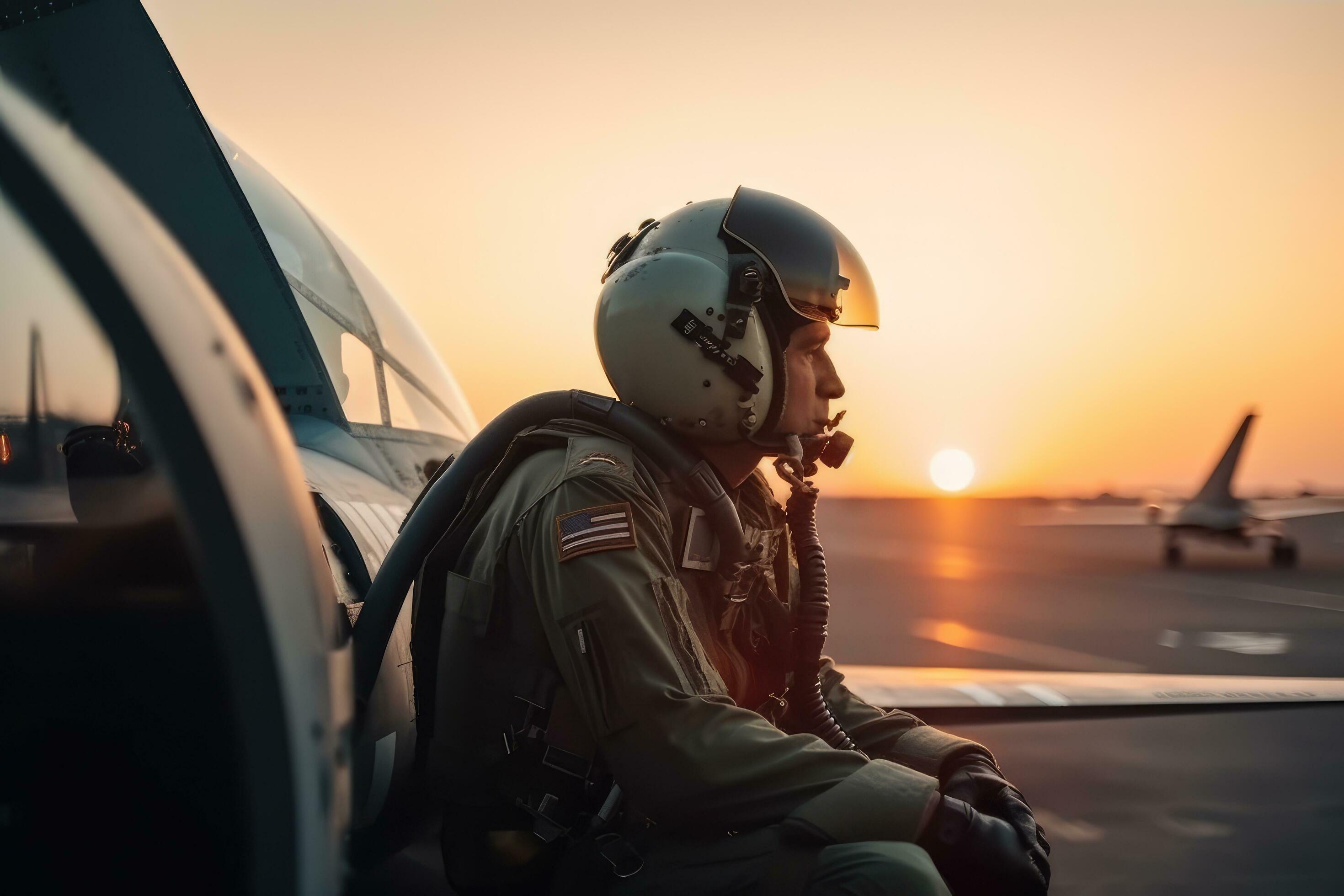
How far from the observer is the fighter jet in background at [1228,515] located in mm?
18047

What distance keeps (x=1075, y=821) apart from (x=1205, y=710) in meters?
1.60

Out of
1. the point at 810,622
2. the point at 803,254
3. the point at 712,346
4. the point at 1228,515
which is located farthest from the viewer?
the point at 1228,515

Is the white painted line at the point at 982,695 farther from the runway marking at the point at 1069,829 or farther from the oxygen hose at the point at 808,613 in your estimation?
the oxygen hose at the point at 808,613

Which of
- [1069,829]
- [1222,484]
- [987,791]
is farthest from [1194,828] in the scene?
[1222,484]

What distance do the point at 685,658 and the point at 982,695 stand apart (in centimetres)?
293

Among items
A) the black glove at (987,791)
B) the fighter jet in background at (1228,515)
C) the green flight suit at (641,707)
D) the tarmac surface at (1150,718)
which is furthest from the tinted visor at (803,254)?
the fighter jet in background at (1228,515)

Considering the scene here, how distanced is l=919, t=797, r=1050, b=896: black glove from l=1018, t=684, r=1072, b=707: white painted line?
2.61 m

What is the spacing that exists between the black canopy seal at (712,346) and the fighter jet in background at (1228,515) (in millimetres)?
18846

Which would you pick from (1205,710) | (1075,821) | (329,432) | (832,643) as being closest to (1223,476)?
(832,643)

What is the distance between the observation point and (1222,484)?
1872 cm

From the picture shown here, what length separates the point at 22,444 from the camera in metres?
1.47

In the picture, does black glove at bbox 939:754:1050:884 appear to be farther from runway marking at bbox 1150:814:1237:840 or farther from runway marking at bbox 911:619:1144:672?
runway marking at bbox 911:619:1144:672

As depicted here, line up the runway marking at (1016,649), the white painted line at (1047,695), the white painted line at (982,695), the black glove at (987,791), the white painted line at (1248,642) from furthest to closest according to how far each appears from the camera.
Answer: the white painted line at (1248,642) < the runway marking at (1016,649) < the white painted line at (1047,695) < the white painted line at (982,695) < the black glove at (987,791)

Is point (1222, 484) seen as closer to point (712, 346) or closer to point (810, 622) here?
point (810, 622)
